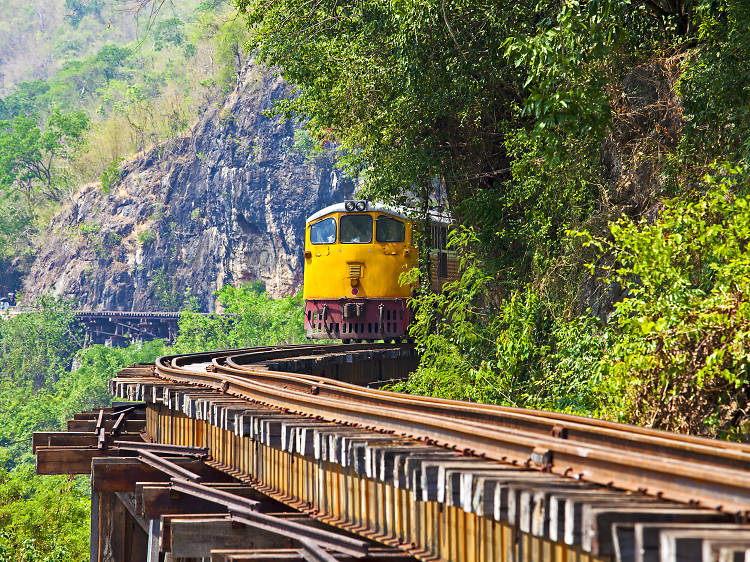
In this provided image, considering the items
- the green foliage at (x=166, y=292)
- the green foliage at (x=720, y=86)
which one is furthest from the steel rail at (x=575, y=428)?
the green foliage at (x=166, y=292)

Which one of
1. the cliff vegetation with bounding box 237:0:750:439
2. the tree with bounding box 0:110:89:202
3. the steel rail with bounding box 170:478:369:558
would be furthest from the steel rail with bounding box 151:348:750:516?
the tree with bounding box 0:110:89:202

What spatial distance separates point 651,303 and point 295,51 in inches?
408

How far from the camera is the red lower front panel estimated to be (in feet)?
60.3

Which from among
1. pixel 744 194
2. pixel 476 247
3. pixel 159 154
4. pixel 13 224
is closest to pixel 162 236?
pixel 159 154

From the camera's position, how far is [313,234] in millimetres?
19266

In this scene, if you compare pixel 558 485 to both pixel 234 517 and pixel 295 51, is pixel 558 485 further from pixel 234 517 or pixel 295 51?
pixel 295 51

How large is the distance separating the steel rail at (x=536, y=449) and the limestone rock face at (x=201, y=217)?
57.9m

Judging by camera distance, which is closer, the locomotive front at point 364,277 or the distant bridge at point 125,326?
the locomotive front at point 364,277

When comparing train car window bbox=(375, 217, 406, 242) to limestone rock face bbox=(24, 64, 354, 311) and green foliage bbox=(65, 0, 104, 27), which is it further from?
green foliage bbox=(65, 0, 104, 27)

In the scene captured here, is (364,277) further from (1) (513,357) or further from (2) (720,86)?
(2) (720,86)

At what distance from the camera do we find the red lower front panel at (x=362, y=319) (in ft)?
60.3

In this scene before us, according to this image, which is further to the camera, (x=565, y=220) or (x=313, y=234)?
(x=313, y=234)

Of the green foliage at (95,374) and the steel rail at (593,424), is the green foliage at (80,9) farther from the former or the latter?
the steel rail at (593,424)

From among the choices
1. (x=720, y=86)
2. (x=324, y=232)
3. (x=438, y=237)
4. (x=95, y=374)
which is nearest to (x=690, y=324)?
(x=720, y=86)
